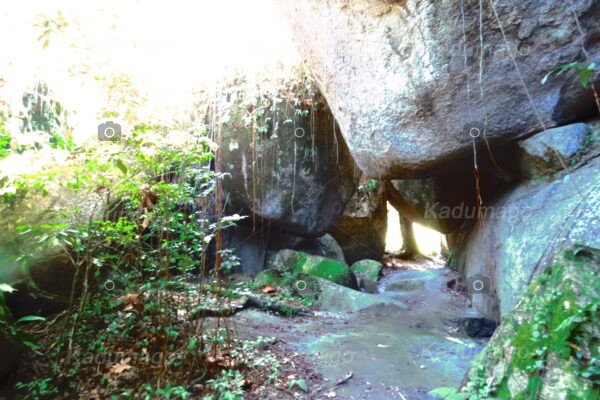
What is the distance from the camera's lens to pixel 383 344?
459 cm

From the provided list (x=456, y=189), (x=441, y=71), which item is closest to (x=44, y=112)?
(x=441, y=71)

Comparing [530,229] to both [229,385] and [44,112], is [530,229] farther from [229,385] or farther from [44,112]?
[44,112]

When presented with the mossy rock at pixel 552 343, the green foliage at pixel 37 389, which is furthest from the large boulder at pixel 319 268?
the mossy rock at pixel 552 343

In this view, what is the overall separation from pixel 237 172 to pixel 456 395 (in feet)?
22.7

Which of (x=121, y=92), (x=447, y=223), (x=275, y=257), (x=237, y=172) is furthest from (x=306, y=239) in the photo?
(x=121, y=92)

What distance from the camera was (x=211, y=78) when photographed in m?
7.35

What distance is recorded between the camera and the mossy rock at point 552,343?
189 centimetres

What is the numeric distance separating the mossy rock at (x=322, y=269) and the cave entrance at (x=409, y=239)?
9.24 metres

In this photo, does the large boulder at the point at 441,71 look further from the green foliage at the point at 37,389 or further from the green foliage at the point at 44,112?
the green foliage at the point at 37,389

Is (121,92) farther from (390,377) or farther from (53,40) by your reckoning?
(390,377)

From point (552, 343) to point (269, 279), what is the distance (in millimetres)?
6195

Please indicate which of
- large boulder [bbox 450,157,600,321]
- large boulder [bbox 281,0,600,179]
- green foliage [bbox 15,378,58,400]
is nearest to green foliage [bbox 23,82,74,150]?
green foliage [bbox 15,378,58,400]

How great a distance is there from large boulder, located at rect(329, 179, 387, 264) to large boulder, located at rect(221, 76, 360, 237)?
324 cm

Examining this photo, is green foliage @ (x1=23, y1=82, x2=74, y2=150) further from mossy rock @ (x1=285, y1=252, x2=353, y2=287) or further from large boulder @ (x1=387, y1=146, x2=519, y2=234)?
large boulder @ (x1=387, y1=146, x2=519, y2=234)
